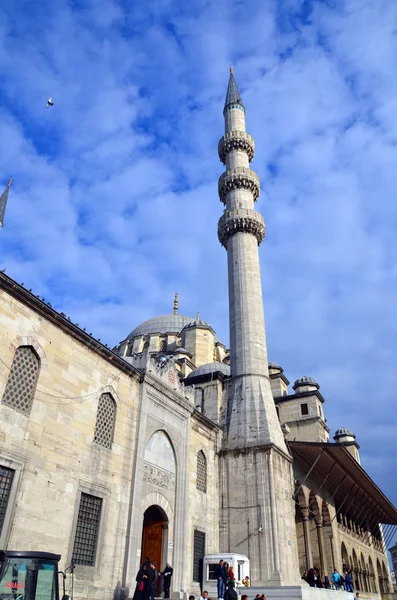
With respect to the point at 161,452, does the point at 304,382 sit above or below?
above

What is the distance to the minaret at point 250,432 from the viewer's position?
1489 centimetres

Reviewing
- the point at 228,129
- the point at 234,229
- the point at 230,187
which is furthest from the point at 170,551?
the point at 228,129

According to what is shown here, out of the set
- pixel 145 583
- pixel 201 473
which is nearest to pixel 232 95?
pixel 201 473

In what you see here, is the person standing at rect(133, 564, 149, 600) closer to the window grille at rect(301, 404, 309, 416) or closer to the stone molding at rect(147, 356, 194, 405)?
the stone molding at rect(147, 356, 194, 405)

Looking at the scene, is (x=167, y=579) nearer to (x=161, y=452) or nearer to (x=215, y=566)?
(x=215, y=566)

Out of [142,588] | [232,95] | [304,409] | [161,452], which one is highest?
[232,95]

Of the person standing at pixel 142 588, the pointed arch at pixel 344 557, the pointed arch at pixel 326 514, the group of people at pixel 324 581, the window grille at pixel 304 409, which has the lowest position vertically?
the person standing at pixel 142 588

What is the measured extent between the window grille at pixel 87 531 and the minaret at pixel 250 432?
6.14 m

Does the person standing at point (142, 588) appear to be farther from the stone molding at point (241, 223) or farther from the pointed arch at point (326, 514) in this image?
the pointed arch at point (326, 514)

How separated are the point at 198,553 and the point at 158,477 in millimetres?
3070

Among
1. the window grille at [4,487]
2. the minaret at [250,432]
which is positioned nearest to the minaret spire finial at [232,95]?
the minaret at [250,432]

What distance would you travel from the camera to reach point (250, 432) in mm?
16688

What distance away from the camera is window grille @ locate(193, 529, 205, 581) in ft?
46.1

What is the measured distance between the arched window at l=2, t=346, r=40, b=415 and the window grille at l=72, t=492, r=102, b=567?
2459 mm
